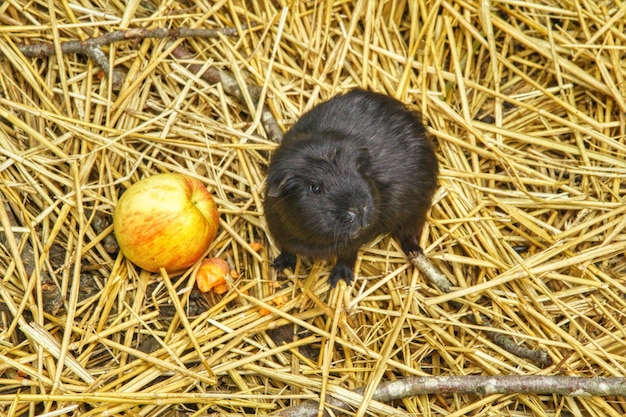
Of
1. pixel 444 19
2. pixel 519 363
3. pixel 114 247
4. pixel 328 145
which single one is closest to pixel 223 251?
pixel 114 247

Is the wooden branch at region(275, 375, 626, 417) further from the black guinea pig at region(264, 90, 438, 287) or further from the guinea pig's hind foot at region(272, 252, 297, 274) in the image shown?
the guinea pig's hind foot at region(272, 252, 297, 274)

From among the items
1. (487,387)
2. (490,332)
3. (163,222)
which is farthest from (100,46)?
(487,387)

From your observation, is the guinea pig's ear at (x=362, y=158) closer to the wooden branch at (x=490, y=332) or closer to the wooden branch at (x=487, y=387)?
the wooden branch at (x=490, y=332)

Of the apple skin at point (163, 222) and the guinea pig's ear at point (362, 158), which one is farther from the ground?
the guinea pig's ear at point (362, 158)

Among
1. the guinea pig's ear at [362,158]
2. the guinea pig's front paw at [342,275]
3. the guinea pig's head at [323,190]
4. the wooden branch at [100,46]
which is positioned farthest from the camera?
the wooden branch at [100,46]

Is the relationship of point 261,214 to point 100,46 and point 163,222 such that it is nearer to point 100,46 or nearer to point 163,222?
point 163,222

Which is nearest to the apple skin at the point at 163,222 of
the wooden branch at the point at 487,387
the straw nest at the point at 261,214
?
the straw nest at the point at 261,214

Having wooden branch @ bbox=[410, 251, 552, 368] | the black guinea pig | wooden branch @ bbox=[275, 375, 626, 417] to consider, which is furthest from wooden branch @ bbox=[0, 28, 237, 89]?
wooden branch @ bbox=[275, 375, 626, 417]

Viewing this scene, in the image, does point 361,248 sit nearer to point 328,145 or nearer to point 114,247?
point 328,145
